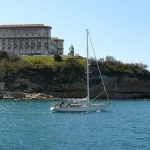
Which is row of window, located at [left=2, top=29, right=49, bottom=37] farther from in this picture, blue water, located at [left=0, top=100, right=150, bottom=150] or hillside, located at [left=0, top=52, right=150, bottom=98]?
blue water, located at [left=0, top=100, right=150, bottom=150]

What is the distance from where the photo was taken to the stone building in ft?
474

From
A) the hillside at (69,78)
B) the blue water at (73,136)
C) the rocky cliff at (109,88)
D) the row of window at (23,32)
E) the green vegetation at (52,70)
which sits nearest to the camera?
the blue water at (73,136)

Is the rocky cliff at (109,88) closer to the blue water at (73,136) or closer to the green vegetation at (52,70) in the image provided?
the green vegetation at (52,70)

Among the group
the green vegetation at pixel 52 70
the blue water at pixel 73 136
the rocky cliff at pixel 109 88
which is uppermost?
the green vegetation at pixel 52 70

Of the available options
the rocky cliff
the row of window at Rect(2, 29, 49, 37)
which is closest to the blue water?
the rocky cliff

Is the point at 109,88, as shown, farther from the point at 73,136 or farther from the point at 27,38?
the point at 73,136

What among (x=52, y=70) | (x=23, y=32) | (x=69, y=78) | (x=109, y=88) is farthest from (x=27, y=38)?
(x=109, y=88)

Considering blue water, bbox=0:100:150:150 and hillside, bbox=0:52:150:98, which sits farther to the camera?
hillside, bbox=0:52:150:98

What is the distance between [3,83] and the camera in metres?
109

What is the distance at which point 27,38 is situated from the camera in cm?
14562

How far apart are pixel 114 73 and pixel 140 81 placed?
9.25 metres

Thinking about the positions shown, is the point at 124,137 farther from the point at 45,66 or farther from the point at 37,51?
the point at 37,51

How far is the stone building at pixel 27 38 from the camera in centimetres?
14438

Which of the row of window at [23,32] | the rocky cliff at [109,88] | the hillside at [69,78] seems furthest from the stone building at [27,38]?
the rocky cliff at [109,88]
